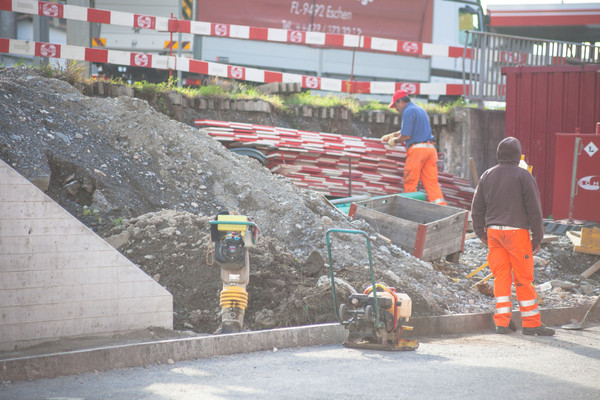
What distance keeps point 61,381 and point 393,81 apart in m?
16.1

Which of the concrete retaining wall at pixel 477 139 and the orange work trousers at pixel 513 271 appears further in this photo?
the concrete retaining wall at pixel 477 139

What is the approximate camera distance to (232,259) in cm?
666

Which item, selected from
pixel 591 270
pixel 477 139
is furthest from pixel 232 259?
pixel 477 139

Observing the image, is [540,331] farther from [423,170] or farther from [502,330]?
[423,170]

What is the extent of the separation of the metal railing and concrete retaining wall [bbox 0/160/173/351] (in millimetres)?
11627

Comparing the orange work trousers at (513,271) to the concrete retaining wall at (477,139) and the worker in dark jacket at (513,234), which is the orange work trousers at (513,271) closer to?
the worker in dark jacket at (513,234)

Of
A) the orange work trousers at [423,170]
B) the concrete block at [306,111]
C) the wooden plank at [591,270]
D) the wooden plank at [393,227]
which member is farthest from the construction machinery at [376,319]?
the concrete block at [306,111]

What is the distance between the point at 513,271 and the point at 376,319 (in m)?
2.27

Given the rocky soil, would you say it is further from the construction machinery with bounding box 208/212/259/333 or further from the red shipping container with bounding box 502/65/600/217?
the red shipping container with bounding box 502/65/600/217

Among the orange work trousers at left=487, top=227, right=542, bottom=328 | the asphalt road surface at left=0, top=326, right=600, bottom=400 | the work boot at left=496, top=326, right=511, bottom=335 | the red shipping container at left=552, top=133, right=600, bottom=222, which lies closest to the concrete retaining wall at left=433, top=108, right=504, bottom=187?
the red shipping container at left=552, top=133, right=600, bottom=222

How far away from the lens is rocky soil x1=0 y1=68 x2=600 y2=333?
26.0ft

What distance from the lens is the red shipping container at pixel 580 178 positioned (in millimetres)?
11320

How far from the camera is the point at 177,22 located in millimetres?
15766

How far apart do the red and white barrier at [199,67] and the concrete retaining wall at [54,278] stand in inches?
344
